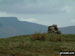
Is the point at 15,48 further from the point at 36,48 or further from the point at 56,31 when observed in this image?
the point at 56,31

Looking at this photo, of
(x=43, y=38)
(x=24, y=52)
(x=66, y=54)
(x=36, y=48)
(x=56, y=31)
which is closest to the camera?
(x=66, y=54)

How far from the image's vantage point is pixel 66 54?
1695cm

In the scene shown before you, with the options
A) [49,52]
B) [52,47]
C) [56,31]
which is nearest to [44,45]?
[52,47]

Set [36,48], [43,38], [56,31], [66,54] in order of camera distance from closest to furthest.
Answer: [66,54] < [36,48] < [43,38] < [56,31]

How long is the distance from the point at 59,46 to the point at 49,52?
1957 millimetres

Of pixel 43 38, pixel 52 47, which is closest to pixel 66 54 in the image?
pixel 52 47

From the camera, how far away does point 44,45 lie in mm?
21469

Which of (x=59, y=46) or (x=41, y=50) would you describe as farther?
(x=59, y=46)

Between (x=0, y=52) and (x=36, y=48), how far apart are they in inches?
93.5

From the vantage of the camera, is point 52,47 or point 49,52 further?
point 52,47

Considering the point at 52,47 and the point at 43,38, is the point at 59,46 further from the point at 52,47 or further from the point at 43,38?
the point at 43,38

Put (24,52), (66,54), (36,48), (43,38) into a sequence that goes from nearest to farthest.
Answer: (66,54) < (24,52) < (36,48) < (43,38)

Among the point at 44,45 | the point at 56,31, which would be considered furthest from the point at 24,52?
the point at 56,31

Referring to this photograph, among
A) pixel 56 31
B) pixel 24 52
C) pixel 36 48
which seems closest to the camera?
pixel 24 52
